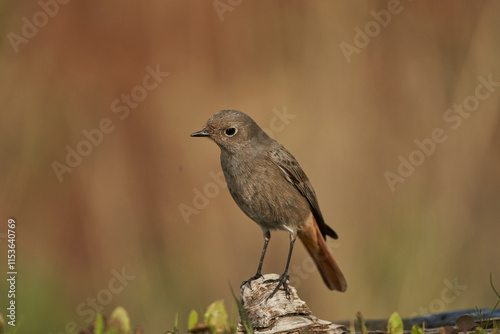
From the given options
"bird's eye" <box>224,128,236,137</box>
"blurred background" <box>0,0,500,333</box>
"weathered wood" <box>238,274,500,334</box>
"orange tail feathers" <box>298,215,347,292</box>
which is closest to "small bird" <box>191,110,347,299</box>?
"bird's eye" <box>224,128,236,137</box>

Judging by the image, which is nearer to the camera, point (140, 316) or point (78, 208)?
point (140, 316)

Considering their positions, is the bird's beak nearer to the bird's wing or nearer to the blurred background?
the bird's wing

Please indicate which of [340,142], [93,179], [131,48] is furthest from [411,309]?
[131,48]

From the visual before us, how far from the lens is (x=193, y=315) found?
339cm

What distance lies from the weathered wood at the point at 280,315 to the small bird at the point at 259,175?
2.03ft

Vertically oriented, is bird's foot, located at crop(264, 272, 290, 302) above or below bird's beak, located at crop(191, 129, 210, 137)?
below

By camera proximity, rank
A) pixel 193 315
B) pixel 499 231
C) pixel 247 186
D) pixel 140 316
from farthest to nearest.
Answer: pixel 499 231 → pixel 140 316 → pixel 247 186 → pixel 193 315

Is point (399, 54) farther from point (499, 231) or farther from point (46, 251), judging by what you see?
point (46, 251)

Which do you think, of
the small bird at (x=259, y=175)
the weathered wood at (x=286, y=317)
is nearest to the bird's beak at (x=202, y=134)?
the small bird at (x=259, y=175)

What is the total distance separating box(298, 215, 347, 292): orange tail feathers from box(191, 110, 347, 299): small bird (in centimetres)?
25

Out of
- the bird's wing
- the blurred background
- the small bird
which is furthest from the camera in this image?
the blurred background

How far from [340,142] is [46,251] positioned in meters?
3.51

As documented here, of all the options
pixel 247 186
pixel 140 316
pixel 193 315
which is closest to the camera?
pixel 193 315

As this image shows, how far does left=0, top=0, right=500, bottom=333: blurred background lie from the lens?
6.89 m
